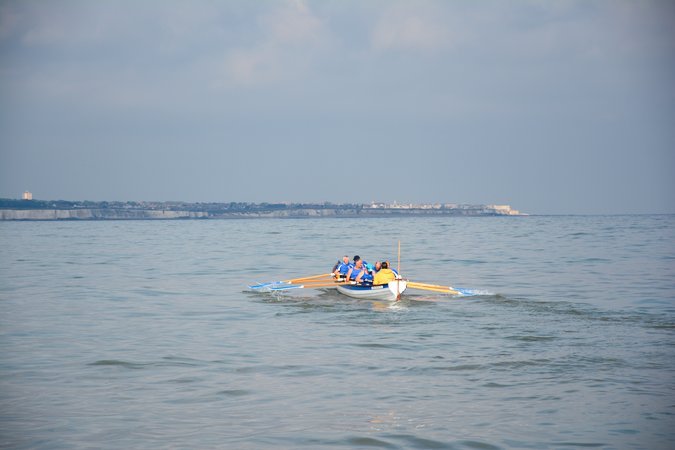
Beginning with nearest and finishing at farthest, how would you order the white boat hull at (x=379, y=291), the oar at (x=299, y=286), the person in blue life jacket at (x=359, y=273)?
the white boat hull at (x=379, y=291) < the person in blue life jacket at (x=359, y=273) < the oar at (x=299, y=286)

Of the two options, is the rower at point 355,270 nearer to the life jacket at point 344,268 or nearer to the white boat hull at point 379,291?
the white boat hull at point 379,291

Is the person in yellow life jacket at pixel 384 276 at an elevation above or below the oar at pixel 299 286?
above

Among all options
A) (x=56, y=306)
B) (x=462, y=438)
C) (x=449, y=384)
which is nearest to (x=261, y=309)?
(x=56, y=306)

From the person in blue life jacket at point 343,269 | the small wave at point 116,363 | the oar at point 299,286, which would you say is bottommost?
the small wave at point 116,363

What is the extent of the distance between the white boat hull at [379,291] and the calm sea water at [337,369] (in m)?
0.69

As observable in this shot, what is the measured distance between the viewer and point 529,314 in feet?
88.7

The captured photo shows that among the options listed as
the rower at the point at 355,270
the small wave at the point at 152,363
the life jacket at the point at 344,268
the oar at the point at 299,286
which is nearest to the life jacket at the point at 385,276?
the rower at the point at 355,270

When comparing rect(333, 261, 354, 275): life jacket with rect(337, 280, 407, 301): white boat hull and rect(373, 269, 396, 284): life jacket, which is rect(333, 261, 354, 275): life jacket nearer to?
rect(337, 280, 407, 301): white boat hull

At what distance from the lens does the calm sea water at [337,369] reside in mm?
12484

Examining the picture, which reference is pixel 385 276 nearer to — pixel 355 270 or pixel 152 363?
pixel 355 270

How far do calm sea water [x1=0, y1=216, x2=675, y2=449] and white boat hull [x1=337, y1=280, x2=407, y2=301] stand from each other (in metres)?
0.69

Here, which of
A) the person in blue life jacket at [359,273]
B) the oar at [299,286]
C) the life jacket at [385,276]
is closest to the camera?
the life jacket at [385,276]

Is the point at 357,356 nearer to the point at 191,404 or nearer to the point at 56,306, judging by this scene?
the point at 191,404

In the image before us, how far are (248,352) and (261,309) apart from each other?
9885 millimetres
